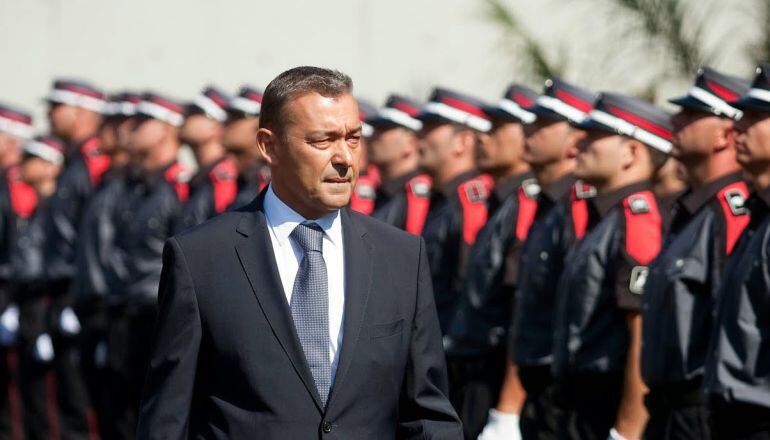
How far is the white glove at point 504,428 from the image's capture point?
7.84 meters

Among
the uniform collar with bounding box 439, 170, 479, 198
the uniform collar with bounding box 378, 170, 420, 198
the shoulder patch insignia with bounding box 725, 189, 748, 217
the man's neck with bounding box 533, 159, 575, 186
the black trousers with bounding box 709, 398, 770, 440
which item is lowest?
the black trousers with bounding box 709, 398, 770, 440

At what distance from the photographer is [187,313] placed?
4.43 m

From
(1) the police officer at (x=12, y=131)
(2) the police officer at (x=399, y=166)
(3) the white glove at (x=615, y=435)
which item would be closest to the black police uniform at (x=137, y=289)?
(2) the police officer at (x=399, y=166)

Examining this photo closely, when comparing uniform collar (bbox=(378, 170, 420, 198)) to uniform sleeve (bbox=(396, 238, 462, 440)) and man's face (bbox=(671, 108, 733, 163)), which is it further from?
uniform sleeve (bbox=(396, 238, 462, 440))

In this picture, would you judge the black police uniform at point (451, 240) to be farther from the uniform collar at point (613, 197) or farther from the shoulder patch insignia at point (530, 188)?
the uniform collar at point (613, 197)

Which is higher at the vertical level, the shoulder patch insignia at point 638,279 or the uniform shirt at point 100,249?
the shoulder patch insignia at point 638,279

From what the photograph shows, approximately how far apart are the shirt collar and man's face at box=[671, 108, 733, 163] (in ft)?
8.45

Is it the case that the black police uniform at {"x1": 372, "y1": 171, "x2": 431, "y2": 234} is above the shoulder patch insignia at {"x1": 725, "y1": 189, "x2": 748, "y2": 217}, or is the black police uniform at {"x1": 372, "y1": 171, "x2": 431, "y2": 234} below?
below

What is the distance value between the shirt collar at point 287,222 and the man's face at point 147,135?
24.3ft

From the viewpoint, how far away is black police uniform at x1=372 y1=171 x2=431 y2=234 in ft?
31.5

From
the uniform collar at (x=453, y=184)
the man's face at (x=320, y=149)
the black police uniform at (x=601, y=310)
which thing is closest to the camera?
the man's face at (x=320, y=149)

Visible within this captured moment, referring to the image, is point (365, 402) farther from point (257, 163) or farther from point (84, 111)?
point (84, 111)

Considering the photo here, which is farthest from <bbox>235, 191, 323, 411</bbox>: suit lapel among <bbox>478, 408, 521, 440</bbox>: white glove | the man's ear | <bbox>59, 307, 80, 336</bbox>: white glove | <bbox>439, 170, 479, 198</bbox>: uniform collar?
<bbox>59, 307, 80, 336</bbox>: white glove

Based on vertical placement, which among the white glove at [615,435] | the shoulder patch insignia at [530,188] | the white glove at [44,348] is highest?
the shoulder patch insignia at [530,188]
